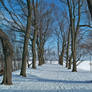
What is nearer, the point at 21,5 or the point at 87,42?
the point at 21,5

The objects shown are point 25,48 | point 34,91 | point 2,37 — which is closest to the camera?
point 34,91

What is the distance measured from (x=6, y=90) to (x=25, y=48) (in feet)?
16.7

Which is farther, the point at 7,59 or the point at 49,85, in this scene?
the point at 49,85

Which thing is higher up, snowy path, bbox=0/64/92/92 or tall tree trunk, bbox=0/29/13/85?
tall tree trunk, bbox=0/29/13/85

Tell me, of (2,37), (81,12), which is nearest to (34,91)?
(2,37)

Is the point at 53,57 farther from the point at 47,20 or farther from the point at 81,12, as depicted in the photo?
the point at 81,12

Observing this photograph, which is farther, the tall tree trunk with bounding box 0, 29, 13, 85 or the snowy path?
the tall tree trunk with bounding box 0, 29, 13, 85

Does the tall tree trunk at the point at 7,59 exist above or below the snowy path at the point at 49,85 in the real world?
above

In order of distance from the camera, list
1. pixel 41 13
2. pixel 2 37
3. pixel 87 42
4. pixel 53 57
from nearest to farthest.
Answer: pixel 2 37 < pixel 41 13 < pixel 87 42 < pixel 53 57

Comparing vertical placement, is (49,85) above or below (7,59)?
below

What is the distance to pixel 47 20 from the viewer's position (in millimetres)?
28141

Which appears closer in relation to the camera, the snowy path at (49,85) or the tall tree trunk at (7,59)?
the snowy path at (49,85)

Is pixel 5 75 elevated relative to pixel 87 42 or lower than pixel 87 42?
lower

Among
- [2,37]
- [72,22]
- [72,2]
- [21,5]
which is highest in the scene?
[72,2]
